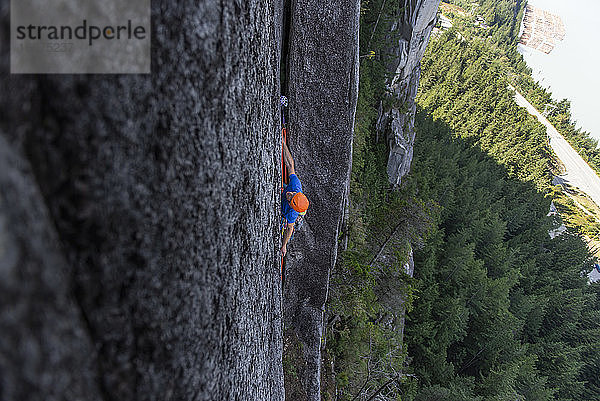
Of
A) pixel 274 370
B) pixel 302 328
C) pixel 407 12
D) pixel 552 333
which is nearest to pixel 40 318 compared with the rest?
pixel 274 370

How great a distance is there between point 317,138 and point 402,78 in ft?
49.6

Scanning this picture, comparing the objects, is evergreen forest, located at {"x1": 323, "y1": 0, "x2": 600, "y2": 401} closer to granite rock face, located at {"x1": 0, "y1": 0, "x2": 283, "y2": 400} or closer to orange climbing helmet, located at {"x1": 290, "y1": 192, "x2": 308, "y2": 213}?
orange climbing helmet, located at {"x1": 290, "y1": 192, "x2": 308, "y2": 213}

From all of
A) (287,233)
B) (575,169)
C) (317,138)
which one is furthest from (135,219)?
(575,169)

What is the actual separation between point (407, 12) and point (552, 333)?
88.1ft

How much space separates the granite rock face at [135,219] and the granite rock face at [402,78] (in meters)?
15.7

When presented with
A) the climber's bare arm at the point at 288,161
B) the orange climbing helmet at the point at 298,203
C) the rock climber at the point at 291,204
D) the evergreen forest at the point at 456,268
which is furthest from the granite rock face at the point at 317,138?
the orange climbing helmet at the point at 298,203

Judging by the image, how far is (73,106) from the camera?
1.08 meters

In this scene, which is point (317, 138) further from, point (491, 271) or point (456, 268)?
point (491, 271)

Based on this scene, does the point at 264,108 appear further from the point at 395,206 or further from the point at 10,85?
the point at 395,206

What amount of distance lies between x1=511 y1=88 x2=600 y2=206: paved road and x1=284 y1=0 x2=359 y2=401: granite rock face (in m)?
69.9

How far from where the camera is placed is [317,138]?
700 cm

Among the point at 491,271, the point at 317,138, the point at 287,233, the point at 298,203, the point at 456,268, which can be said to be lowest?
the point at 491,271

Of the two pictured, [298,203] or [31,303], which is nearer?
[31,303]

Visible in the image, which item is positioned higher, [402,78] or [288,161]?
[402,78]
